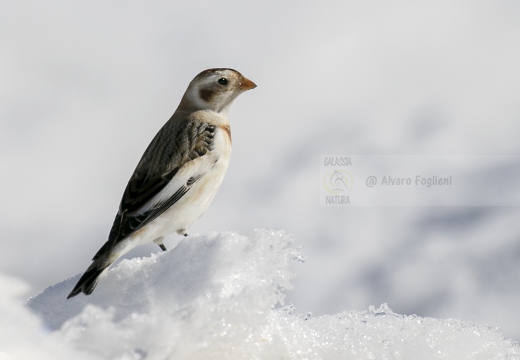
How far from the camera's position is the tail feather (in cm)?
646

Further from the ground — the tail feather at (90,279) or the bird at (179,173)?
the bird at (179,173)

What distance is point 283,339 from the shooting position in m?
6.56

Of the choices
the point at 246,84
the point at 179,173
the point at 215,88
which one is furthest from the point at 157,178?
the point at 246,84

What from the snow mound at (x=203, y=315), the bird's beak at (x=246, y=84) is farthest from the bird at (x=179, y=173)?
the snow mound at (x=203, y=315)

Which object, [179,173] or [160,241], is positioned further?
[160,241]

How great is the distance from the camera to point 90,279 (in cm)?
652

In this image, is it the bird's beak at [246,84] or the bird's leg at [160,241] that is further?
the bird's beak at [246,84]

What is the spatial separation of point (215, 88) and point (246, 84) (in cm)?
37

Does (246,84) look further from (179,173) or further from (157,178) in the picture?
(157,178)

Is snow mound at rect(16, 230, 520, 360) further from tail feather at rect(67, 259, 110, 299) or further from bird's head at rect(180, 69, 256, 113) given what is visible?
bird's head at rect(180, 69, 256, 113)

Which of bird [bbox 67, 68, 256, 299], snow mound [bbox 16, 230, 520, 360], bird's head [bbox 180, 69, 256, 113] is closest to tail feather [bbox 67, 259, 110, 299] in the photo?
bird [bbox 67, 68, 256, 299]

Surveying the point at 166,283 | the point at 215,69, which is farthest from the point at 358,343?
the point at 215,69

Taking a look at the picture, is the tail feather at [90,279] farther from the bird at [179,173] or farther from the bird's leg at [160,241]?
the bird's leg at [160,241]

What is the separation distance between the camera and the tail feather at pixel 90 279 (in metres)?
6.46
